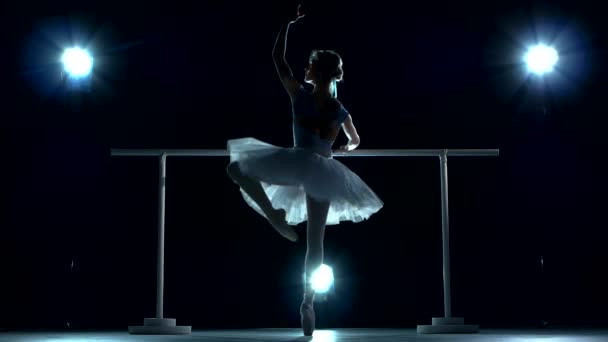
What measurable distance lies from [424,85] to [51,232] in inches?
99.2

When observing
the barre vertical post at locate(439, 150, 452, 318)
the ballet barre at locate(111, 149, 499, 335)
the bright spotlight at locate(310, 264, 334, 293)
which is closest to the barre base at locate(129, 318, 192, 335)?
the ballet barre at locate(111, 149, 499, 335)

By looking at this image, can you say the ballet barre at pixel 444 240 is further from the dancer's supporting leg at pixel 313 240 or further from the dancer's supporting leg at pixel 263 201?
the dancer's supporting leg at pixel 263 201

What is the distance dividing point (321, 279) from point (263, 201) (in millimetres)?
495

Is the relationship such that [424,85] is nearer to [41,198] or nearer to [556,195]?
[556,195]

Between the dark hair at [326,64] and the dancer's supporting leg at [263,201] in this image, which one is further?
the dark hair at [326,64]

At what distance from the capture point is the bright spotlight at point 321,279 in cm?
359

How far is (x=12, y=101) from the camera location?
17.2 feet

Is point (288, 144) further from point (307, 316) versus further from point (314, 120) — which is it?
point (307, 316)

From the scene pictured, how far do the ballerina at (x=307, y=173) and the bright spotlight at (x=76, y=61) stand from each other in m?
1.88

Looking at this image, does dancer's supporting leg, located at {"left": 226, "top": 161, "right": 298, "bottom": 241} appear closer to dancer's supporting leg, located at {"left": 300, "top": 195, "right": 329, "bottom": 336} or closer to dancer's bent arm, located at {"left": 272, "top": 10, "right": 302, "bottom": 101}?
dancer's supporting leg, located at {"left": 300, "top": 195, "right": 329, "bottom": 336}

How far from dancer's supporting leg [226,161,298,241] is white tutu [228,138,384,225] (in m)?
0.04

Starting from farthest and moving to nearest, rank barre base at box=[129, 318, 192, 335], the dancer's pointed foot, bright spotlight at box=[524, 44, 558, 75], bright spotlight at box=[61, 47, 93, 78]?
bright spotlight at box=[524, 44, 558, 75], bright spotlight at box=[61, 47, 93, 78], barre base at box=[129, 318, 192, 335], the dancer's pointed foot

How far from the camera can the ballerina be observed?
3.54 meters

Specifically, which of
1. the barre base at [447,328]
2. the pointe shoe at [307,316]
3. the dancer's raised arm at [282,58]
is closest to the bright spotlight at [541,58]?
the barre base at [447,328]
